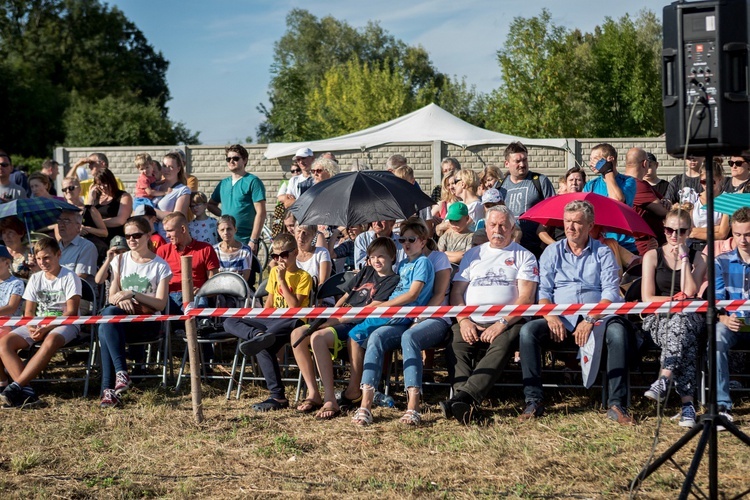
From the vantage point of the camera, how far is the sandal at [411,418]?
20.2ft

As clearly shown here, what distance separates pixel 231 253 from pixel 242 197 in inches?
48.0

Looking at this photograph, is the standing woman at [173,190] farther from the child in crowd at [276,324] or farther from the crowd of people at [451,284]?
the child in crowd at [276,324]

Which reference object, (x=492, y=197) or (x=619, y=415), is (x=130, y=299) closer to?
(x=492, y=197)

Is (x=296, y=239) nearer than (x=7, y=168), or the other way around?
(x=296, y=239)

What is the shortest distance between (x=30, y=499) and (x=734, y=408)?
15.5 feet

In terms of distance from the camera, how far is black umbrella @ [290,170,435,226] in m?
7.46

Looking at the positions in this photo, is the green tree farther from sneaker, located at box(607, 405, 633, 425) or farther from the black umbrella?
sneaker, located at box(607, 405, 633, 425)

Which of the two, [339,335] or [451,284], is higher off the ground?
[451,284]

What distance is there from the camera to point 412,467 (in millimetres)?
5195

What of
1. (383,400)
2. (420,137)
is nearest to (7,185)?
(383,400)

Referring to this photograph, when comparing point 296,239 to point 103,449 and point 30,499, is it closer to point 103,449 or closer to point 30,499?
point 103,449

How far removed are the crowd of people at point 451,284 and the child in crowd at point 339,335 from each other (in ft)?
0.04

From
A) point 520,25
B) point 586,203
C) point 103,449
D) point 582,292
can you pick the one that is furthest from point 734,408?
point 520,25

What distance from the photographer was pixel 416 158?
21.2 metres
